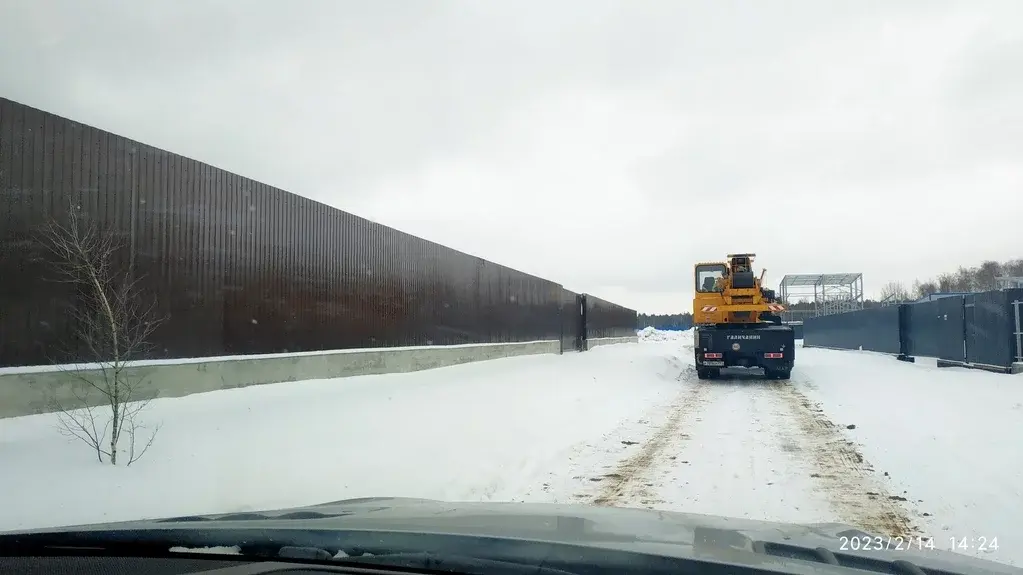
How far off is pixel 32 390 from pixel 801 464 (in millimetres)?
9022

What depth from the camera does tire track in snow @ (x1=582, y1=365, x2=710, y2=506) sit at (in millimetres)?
6211

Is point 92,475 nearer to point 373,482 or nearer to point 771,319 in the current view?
point 373,482

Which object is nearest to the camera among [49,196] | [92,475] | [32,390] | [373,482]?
[92,475]

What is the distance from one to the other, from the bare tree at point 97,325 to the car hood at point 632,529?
17.0ft

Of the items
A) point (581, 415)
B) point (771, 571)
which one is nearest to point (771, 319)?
point (581, 415)

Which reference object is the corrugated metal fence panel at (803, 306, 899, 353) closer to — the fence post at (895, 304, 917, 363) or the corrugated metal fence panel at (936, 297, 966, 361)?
the fence post at (895, 304, 917, 363)

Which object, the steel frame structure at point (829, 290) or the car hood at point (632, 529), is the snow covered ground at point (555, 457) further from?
the steel frame structure at point (829, 290)

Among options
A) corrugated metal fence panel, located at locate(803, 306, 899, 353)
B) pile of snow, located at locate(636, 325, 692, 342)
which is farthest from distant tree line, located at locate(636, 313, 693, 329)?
corrugated metal fence panel, located at locate(803, 306, 899, 353)

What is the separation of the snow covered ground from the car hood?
2.54 metres

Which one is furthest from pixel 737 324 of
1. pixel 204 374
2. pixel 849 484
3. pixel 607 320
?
pixel 607 320

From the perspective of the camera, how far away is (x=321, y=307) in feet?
45.9

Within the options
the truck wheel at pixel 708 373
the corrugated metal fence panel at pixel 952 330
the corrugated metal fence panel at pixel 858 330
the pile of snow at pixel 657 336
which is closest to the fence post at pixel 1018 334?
the corrugated metal fence panel at pixel 952 330

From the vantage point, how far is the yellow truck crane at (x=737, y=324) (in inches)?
736

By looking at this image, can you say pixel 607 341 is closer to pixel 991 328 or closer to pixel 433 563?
pixel 991 328
